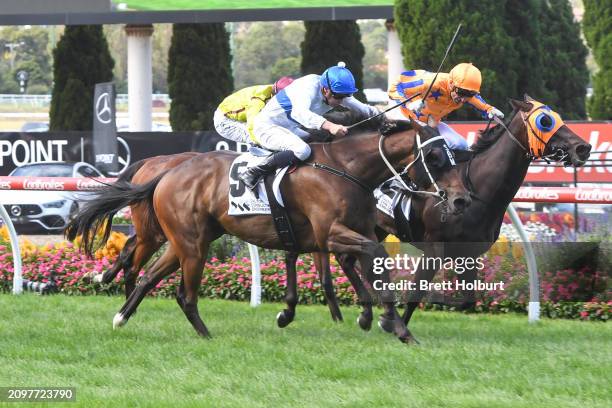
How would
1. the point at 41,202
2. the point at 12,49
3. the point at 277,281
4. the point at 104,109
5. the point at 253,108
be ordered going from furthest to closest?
the point at 12,49 < the point at 41,202 < the point at 104,109 < the point at 277,281 < the point at 253,108

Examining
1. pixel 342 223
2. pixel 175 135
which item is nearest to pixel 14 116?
pixel 175 135

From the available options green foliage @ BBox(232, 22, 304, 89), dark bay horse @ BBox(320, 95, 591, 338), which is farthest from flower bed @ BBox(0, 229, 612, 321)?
green foliage @ BBox(232, 22, 304, 89)

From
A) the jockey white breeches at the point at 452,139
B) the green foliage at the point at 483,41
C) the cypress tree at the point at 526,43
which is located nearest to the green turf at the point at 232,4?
the cypress tree at the point at 526,43

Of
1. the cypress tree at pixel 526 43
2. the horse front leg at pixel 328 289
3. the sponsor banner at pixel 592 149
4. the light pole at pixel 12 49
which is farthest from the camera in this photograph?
the light pole at pixel 12 49

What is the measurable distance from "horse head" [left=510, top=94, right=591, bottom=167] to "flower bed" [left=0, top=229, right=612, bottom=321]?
0.97 m

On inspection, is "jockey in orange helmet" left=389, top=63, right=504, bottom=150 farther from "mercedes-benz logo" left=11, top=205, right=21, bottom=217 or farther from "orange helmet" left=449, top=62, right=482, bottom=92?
"mercedes-benz logo" left=11, top=205, right=21, bottom=217

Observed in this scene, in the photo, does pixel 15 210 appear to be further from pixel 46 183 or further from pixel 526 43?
pixel 526 43

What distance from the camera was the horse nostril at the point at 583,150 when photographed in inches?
265

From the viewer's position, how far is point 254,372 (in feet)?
18.1

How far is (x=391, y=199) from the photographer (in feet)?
23.5

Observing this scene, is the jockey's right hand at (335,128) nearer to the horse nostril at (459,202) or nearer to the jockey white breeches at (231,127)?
the horse nostril at (459,202)

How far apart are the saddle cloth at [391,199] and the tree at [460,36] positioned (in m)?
7.43

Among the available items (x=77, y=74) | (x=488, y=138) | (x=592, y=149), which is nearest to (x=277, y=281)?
(x=488, y=138)

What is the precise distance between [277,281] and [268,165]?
7.41 feet
